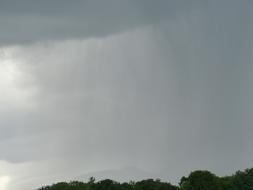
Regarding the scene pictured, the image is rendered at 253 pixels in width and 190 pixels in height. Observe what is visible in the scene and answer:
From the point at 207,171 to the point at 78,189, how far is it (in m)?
40.5

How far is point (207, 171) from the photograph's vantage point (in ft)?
645

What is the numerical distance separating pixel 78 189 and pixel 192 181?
3593cm

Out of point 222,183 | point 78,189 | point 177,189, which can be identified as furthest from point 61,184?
point 222,183

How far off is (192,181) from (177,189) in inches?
272

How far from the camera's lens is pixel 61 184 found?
19912cm

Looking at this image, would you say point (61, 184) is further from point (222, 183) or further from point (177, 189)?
point (222, 183)

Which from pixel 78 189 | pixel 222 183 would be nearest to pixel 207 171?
pixel 222 183

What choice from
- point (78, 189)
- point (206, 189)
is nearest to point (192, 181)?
point (206, 189)

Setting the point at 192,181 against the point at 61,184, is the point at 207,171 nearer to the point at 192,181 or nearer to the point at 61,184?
the point at 192,181

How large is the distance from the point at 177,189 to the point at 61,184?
1419 inches

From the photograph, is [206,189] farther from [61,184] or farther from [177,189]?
[61,184]

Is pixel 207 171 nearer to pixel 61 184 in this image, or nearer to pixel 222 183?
pixel 222 183

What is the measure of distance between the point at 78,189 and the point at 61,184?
5.53 metres

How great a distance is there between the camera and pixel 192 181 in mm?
191250
